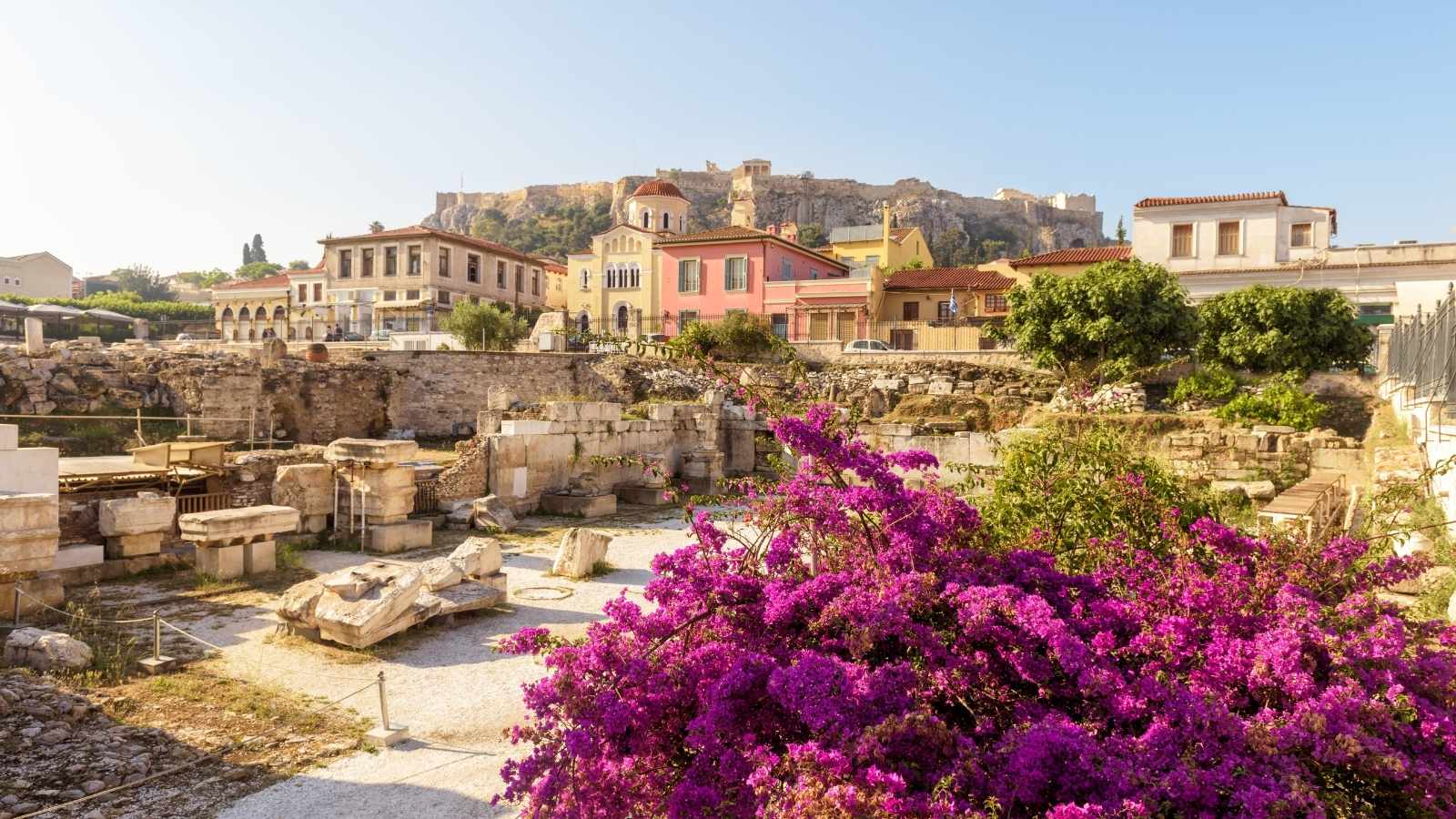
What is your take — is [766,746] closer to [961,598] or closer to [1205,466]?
[961,598]

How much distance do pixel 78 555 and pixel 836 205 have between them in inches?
3760

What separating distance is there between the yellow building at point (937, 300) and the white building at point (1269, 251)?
6132mm

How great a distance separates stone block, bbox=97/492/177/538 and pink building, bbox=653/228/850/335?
26862 millimetres

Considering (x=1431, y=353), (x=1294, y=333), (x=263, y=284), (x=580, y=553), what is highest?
(x=263, y=284)

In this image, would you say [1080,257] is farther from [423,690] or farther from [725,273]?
[423,690]

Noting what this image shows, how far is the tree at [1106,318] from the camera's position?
23.0 metres

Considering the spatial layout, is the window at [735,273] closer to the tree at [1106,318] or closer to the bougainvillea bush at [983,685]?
the tree at [1106,318]

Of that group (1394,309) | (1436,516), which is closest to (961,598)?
(1436,516)

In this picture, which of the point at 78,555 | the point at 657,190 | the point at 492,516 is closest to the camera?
the point at 78,555

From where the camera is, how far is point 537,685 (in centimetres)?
389

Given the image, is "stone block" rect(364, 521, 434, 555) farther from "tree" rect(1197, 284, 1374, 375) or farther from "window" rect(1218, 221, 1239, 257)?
"window" rect(1218, 221, 1239, 257)

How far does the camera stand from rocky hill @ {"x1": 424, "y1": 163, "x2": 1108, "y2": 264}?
317 feet

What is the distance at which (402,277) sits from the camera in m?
45.8

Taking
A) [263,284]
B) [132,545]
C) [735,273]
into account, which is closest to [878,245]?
[735,273]
